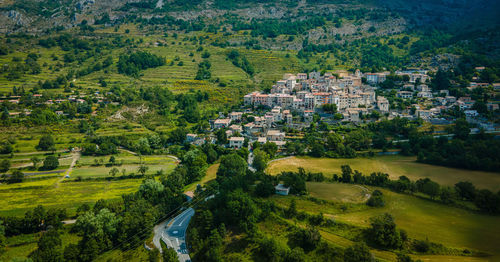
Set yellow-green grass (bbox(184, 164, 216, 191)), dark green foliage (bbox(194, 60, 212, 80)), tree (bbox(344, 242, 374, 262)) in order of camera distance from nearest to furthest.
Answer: tree (bbox(344, 242, 374, 262)) → yellow-green grass (bbox(184, 164, 216, 191)) → dark green foliage (bbox(194, 60, 212, 80))

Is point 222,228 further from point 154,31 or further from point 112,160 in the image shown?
point 154,31

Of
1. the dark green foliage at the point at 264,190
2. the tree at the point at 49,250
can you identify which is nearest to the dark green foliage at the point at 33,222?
the tree at the point at 49,250

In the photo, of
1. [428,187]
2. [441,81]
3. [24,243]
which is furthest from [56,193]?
[441,81]

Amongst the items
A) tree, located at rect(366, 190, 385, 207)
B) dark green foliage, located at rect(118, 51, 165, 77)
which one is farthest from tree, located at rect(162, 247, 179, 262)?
dark green foliage, located at rect(118, 51, 165, 77)

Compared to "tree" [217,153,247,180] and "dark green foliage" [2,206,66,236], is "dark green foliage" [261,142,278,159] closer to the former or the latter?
"tree" [217,153,247,180]

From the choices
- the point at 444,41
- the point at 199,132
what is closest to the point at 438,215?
the point at 199,132

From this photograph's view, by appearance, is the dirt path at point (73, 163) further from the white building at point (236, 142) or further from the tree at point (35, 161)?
the white building at point (236, 142)
